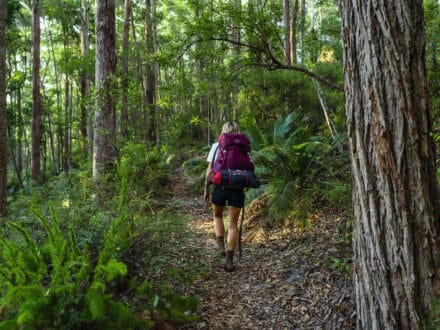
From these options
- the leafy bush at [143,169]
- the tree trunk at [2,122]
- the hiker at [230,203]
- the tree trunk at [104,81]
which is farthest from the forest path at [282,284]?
the tree trunk at [2,122]

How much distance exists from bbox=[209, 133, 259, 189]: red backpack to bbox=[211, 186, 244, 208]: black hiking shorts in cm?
15

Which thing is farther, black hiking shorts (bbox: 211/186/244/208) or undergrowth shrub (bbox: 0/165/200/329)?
black hiking shorts (bbox: 211/186/244/208)

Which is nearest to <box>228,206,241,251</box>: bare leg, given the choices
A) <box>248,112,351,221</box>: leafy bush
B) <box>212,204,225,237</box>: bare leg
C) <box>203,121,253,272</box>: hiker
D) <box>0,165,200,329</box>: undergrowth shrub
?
<box>203,121,253,272</box>: hiker

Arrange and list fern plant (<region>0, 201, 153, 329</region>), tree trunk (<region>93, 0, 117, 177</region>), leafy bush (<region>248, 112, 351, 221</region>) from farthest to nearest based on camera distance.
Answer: tree trunk (<region>93, 0, 117, 177</region>) < leafy bush (<region>248, 112, 351, 221</region>) < fern plant (<region>0, 201, 153, 329</region>)

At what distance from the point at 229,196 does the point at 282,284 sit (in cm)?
122

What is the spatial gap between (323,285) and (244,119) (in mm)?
7167

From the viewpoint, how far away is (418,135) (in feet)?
7.82

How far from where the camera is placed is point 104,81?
22.5 ft

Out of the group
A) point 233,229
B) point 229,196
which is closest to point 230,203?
point 229,196

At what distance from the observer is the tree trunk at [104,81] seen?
6.93 metres

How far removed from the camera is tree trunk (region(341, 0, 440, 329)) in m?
2.37

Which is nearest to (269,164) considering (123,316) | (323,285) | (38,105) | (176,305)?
(323,285)

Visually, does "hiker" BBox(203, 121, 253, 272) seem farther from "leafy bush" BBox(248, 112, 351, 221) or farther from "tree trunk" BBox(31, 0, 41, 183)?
"tree trunk" BBox(31, 0, 41, 183)

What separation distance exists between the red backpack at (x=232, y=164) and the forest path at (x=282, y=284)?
1.00 m
